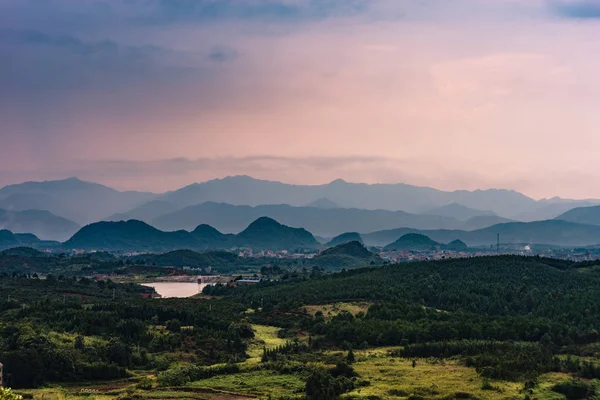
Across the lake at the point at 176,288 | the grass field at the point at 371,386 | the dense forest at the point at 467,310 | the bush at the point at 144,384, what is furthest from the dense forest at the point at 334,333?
the lake at the point at 176,288

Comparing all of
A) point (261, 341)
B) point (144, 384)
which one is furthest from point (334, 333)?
point (144, 384)

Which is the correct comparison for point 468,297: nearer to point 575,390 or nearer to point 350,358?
point 350,358

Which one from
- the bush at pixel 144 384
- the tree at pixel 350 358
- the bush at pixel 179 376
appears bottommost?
the bush at pixel 144 384

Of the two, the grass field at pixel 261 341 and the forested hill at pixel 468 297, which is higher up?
the forested hill at pixel 468 297

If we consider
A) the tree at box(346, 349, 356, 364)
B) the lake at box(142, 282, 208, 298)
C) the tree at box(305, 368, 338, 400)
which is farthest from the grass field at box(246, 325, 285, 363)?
the lake at box(142, 282, 208, 298)

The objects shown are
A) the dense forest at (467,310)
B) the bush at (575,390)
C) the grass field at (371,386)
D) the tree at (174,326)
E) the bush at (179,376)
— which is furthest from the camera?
the tree at (174,326)

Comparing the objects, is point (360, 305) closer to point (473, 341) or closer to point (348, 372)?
point (473, 341)

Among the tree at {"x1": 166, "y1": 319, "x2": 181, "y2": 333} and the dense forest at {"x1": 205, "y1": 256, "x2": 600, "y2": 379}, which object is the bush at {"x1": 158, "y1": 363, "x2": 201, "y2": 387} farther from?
the dense forest at {"x1": 205, "y1": 256, "x2": 600, "y2": 379}

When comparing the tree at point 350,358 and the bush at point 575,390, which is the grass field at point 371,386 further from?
the bush at point 575,390
